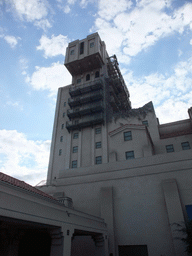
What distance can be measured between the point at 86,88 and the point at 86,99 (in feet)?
9.91

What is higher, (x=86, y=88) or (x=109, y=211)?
(x=86, y=88)

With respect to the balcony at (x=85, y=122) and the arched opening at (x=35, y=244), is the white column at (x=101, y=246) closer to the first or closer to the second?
the arched opening at (x=35, y=244)

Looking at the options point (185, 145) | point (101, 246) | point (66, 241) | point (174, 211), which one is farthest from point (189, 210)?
point (185, 145)

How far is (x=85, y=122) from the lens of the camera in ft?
135

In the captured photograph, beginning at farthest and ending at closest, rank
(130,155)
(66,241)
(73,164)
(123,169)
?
1. (73,164)
2. (130,155)
3. (123,169)
4. (66,241)

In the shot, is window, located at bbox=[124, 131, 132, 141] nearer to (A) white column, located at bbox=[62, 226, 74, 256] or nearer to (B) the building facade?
(B) the building facade

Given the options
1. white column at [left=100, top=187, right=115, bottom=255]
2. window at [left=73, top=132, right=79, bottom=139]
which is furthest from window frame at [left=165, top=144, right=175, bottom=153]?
window at [left=73, top=132, right=79, bottom=139]

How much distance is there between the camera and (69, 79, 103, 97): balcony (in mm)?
44688

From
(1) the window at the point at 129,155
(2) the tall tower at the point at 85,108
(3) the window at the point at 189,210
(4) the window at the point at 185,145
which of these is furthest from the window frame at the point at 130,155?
(3) the window at the point at 189,210

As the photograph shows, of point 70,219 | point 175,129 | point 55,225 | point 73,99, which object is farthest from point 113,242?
point 73,99

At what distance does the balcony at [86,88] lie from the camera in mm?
44688

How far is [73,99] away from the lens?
45812 millimetres

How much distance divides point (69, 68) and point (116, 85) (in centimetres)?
1322

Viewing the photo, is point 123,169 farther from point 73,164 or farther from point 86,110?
point 86,110
